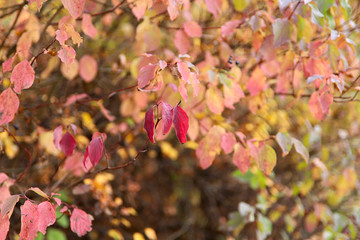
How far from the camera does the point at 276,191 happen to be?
3.16m

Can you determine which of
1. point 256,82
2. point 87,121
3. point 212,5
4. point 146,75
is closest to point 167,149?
point 87,121

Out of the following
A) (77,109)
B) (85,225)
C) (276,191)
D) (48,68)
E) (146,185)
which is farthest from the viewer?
(146,185)

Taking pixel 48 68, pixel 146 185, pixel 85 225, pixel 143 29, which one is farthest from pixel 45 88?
pixel 146 185

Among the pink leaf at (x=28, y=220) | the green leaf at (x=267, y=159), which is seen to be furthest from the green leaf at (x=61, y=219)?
the green leaf at (x=267, y=159)

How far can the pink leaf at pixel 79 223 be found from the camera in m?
1.41

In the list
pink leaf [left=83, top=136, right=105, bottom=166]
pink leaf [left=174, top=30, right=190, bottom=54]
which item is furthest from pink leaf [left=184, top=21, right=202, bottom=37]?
pink leaf [left=83, top=136, right=105, bottom=166]

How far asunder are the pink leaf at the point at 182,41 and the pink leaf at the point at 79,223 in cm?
82

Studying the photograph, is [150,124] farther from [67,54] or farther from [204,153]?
[204,153]

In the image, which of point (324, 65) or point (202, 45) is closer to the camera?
point (324, 65)

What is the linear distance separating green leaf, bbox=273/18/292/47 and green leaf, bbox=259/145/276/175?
41cm

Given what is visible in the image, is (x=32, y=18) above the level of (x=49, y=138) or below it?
above

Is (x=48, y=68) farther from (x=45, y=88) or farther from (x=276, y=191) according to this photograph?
(x=276, y=191)

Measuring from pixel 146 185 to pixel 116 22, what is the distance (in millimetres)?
1545

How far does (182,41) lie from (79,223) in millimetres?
895
